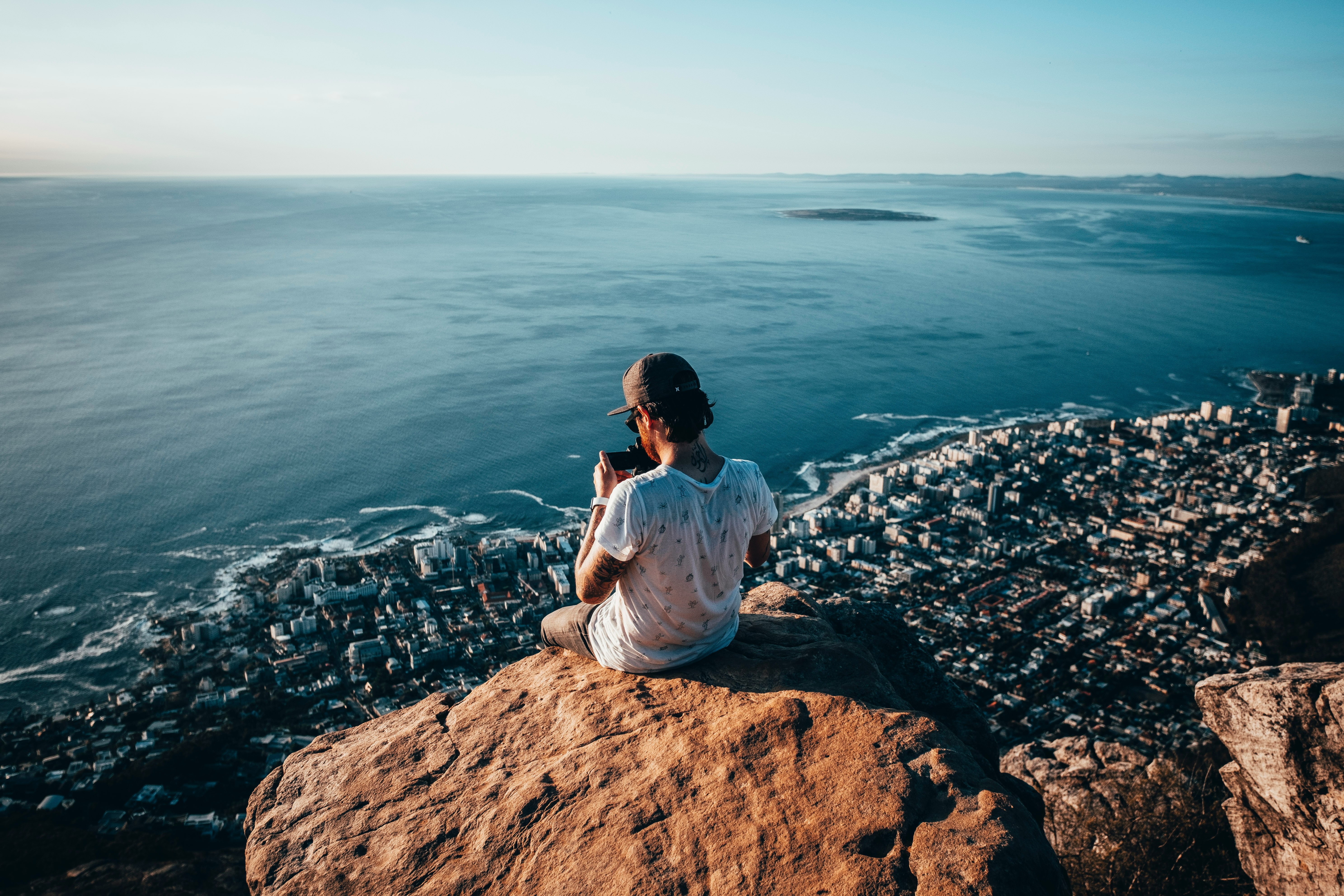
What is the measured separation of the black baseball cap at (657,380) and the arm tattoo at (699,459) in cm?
24

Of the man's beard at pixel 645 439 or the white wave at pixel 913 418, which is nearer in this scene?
the man's beard at pixel 645 439

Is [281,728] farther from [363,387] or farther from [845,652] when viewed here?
[363,387]

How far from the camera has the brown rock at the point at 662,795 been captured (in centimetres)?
252

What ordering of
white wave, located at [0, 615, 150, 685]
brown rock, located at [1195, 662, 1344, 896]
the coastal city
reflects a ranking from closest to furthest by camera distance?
1. brown rock, located at [1195, 662, 1344, 896]
2. the coastal city
3. white wave, located at [0, 615, 150, 685]

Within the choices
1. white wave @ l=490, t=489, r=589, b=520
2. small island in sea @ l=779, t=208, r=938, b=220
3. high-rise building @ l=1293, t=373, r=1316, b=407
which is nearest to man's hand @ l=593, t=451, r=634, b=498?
white wave @ l=490, t=489, r=589, b=520

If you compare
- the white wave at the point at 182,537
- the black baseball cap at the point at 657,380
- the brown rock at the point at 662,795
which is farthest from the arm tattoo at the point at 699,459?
the white wave at the point at 182,537

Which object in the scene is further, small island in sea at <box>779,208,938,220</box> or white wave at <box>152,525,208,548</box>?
small island in sea at <box>779,208,938,220</box>

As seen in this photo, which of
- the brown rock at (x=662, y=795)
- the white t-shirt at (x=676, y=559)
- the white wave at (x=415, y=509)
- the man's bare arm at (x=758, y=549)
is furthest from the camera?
the white wave at (x=415, y=509)

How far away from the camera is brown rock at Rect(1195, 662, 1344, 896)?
4.12 meters

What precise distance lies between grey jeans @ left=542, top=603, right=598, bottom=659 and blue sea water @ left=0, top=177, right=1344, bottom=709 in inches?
528

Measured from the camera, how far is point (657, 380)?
9.64 ft

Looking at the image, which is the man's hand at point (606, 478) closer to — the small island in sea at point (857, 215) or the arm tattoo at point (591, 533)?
the arm tattoo at point (591, 533)

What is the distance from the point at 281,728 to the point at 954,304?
1863 inches

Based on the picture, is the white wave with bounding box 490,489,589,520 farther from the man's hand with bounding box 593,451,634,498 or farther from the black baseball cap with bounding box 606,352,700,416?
the black baseball cap with bounding box 606,352,700,416
